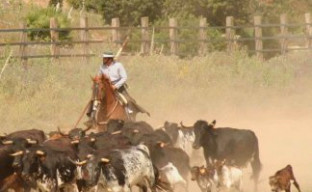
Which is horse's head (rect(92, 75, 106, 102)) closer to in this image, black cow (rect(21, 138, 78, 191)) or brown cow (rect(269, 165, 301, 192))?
black cow (rect(21, 138, 78, 191))

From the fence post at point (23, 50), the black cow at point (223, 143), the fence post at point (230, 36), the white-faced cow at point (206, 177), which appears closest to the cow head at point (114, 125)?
the black cow at point (223, 143)

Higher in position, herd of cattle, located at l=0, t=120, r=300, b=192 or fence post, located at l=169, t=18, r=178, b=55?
fence post, located at l=169, t=18, r=178, b=55

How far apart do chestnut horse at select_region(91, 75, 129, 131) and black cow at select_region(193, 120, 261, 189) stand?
3112 millimetres

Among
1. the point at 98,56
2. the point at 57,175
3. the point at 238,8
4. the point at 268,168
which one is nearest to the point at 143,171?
the point at 57,175

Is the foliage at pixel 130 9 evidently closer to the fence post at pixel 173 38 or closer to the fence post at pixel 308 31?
the fence post at pixel 308 31

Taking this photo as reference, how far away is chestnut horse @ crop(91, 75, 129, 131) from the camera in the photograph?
20047 millimetres

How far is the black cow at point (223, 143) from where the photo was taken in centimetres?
1739

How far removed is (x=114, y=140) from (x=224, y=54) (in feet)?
60.2

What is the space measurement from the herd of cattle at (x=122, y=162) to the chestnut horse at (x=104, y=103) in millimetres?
2462

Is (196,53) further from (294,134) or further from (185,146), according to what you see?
(185,146)

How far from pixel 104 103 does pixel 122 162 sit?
604 centimetres

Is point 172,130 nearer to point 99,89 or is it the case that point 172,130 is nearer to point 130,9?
point 99,89

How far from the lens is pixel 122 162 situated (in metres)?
14.2

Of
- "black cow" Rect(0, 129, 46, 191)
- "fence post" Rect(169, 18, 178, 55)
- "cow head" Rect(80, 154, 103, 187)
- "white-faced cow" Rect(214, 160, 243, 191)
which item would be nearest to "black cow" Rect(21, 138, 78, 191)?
"black cow" Rect(0, 129, 46, 191)
